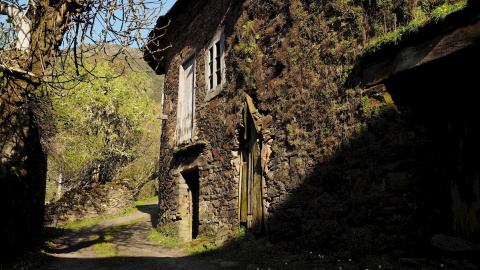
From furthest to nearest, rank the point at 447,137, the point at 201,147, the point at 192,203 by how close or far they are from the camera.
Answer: the point at 192,203 < the point at 201,147 < the point at 447,137

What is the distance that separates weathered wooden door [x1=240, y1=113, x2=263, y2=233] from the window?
77.9 inches

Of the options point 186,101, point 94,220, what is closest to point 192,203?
point 186,101

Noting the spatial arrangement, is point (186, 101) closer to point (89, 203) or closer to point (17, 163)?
point (17, 163)

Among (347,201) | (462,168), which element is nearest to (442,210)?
(462,168)

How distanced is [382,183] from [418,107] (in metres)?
1.04

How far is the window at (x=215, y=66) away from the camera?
8847mm

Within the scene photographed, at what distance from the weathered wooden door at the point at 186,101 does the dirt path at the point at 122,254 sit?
3.22m

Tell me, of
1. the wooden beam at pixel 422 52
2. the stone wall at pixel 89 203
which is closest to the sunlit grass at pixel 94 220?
the stone wall at pixel 89 203

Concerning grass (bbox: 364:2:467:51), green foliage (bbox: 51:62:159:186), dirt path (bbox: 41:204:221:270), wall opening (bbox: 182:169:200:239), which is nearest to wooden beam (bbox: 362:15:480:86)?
grass (bbox: 364:2:467:51)

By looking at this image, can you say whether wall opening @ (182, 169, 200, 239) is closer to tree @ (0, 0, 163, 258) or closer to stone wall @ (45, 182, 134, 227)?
tree @ (0, 0, 163, 258)

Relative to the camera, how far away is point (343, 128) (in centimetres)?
499

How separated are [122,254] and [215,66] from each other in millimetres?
5106

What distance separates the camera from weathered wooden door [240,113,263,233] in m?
6.67

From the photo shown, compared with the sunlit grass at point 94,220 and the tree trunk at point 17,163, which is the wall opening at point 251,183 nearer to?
the tree trunk at point 17,163
